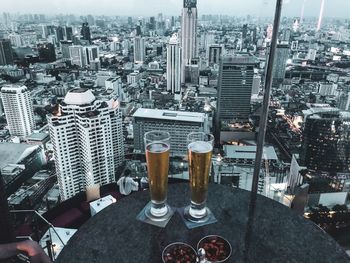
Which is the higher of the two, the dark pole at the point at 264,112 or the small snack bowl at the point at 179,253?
the dark pole at the point at 264,112

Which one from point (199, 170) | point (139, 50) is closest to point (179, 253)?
point (199, 170)

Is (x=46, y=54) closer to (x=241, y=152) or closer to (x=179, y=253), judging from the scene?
(x=241, y=152)

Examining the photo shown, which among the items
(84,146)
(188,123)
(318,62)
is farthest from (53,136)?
(318,62)

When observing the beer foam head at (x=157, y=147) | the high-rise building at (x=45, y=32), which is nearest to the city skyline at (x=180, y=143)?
the beer foam head at (x=157, y=147)

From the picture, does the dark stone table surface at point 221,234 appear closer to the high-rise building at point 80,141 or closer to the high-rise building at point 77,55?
the high-rise building at point 80,141

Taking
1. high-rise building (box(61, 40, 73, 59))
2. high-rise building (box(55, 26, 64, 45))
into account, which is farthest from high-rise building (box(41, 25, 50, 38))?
high-rise building (box(61, 40, 73, 59))

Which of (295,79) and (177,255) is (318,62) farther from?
(177,255)
